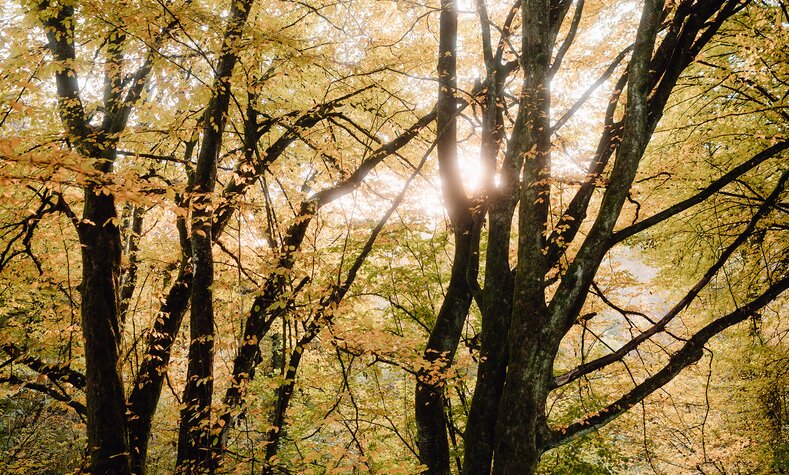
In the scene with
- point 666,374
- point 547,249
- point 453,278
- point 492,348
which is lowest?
point 666,374

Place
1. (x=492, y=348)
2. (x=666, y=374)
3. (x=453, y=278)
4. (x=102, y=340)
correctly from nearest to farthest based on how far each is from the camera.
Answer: (x=666, y=374)
(x=492, y=348)
(x=102, y=340)
(x=453, y=278)

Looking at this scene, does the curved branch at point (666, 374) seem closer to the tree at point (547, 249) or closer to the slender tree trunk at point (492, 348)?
the tree at point (547, 249)

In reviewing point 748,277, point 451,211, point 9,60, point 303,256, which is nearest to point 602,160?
point 451,211

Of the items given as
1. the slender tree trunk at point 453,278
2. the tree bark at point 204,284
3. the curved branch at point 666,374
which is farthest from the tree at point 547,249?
the tree bark at point 204,284

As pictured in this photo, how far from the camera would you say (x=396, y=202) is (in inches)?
138

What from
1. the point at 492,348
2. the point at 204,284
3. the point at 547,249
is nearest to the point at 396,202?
the point at 547,249

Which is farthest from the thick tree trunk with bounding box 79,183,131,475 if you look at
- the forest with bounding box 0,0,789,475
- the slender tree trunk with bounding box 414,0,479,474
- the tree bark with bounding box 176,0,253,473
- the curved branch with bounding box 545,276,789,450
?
the curved branch with bounding box 545,276,789,450

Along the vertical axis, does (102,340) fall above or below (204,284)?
below

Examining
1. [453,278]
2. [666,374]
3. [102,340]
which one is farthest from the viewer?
[453,278]

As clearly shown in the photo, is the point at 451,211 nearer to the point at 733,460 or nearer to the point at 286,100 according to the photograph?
the point at 286,100

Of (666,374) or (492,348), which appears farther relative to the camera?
(492,348)

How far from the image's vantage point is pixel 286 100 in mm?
7395

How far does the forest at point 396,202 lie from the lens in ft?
11.1

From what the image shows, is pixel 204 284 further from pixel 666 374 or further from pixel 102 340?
pixel 666 374
